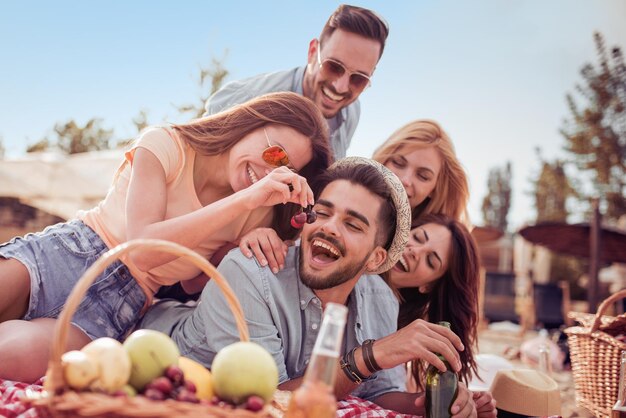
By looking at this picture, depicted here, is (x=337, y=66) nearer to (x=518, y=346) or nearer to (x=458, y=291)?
(x=458, y=291)

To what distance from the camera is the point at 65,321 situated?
134cm

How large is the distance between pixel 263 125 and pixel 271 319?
1.04m

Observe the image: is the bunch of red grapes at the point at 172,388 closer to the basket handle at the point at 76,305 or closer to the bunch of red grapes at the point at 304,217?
the basket handle at the point at 76,305

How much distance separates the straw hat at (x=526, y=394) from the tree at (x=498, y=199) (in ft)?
123

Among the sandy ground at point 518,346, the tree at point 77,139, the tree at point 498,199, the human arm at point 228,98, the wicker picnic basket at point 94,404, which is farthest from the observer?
the tree at point 498,199

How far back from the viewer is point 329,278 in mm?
2830

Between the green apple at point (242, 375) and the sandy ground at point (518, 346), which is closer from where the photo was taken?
the green apple at point (242, 375)

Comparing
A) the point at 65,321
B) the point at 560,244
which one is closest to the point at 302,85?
the point at 65,321

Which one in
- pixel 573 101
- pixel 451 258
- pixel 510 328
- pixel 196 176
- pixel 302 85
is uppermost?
pixel 573 101

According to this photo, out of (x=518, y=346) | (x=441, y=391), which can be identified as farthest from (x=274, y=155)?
(x=518, y=346)

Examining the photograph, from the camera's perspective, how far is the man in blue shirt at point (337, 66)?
13.0ft

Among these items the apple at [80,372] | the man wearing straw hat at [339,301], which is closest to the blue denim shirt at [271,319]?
the man wearing straw hat at [339,301]

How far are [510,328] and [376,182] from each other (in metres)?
11.6

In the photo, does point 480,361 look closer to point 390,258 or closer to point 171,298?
point 390,258
